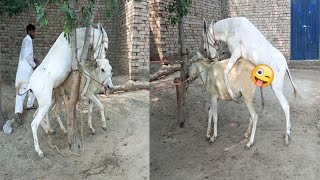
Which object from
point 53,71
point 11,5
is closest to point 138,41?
point 11,5

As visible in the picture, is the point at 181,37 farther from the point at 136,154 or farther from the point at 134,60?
the point at 136,154

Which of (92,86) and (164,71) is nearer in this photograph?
(92,86)

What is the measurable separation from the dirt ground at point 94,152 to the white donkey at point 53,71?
289 mm

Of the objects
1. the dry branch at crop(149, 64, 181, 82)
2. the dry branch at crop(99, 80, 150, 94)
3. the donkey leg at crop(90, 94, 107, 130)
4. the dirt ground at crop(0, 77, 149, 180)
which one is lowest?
the dirt ground at crop(0, 77, 149, 180)

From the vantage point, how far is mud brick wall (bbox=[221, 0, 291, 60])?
11055 mm

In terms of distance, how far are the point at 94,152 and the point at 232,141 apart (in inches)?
80.4

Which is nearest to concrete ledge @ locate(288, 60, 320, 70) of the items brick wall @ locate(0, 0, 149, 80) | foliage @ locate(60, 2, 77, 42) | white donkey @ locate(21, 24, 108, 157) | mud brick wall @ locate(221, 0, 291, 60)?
mud brick wall @ locate(221, 0, 291, 60)

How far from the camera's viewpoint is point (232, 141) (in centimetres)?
609

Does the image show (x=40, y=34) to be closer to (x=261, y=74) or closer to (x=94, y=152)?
(x=94, y=152)

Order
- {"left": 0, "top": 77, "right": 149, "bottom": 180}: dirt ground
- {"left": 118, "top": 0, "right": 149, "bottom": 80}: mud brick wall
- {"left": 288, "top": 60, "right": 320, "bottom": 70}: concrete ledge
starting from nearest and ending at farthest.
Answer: {"left": 0, "top": 77, "right": 149, "bottom": 180}: dirt ground, {"left": 118, "top": 0, "right": 149, "bottom": 80}: mud brick wall, {"left": 288, "top": 60, "right": 320, "bottom": 70}: concrete ledge

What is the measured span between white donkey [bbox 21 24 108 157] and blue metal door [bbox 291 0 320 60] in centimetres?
686

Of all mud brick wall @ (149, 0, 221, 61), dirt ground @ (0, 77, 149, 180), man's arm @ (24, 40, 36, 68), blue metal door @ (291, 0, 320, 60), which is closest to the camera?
dirt ground @ (0, 77, 149, 180)

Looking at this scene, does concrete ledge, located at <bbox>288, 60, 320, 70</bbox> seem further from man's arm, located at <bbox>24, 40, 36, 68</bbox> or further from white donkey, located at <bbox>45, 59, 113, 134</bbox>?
man's arm, located at <bbox>24, 40, 36, 68</bbox>

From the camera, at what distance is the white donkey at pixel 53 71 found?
5.69 m
